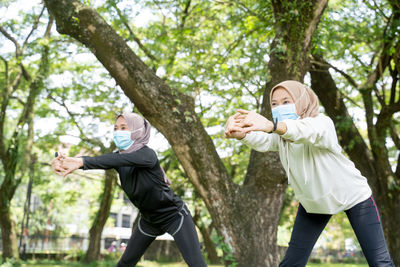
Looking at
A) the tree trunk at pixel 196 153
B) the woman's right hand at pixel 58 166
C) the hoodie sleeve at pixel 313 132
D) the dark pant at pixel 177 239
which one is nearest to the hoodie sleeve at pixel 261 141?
the hoodie sleeve at pixel 313 132

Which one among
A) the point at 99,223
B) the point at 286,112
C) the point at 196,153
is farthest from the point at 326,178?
the point at 99,223

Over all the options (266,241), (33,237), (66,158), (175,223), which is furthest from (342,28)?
(33,237)

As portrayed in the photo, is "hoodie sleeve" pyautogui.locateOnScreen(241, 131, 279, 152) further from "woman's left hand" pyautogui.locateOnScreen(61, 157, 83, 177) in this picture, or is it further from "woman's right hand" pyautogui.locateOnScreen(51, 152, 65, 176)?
"woman's right hand" pyautogui.locateOnScreen(51, 152, 65, 176)

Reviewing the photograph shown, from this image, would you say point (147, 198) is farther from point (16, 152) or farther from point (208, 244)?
point (208, 244)

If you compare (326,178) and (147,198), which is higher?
(326,178)

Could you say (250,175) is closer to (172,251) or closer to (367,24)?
(367,24)

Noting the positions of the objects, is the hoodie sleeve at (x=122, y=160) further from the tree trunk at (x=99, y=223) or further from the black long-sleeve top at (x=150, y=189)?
the tree trunk at (x=99, y=223)

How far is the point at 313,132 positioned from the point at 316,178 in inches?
19.8

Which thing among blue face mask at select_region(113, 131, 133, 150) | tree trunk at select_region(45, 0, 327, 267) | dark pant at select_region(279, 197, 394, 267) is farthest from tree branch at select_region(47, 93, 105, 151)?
dark pant at select_region(279, 197, 394, 267)

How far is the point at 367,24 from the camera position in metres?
11.0

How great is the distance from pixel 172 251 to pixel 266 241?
51.5 feet

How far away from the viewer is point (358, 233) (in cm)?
309

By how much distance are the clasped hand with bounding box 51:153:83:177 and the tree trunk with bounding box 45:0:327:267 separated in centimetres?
298

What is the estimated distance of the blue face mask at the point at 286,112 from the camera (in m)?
3.19
